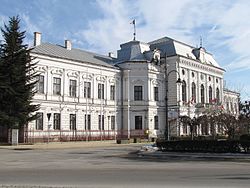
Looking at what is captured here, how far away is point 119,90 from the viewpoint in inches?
2468

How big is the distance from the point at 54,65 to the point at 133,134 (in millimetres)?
17646

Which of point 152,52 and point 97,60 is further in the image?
point 152,52

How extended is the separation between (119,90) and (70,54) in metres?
10.4

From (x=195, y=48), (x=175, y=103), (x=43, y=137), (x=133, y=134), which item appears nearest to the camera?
(x=43, y=137)

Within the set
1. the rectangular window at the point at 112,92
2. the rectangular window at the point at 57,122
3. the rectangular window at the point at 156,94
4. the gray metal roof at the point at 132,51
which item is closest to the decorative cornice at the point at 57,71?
the rectangular window at the point at 57,122

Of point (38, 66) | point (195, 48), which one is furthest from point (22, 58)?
point (195, 48)

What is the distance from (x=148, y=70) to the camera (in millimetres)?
63219

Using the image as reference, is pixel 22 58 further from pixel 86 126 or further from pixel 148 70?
pixel 148 70

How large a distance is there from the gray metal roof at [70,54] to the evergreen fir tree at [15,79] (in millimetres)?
4557

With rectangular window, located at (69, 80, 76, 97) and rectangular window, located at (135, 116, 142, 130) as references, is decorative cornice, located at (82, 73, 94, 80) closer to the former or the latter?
rectangular window, located at (69, 80, 76, 97)

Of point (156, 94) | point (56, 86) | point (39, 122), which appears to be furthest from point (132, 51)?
point (39, 122)

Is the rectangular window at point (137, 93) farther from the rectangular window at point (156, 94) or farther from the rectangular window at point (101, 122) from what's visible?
the rectangular window at point (101, 122)

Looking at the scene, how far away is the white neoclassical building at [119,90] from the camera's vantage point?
5159 centimetres

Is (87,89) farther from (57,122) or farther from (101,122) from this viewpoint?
(57,122)
